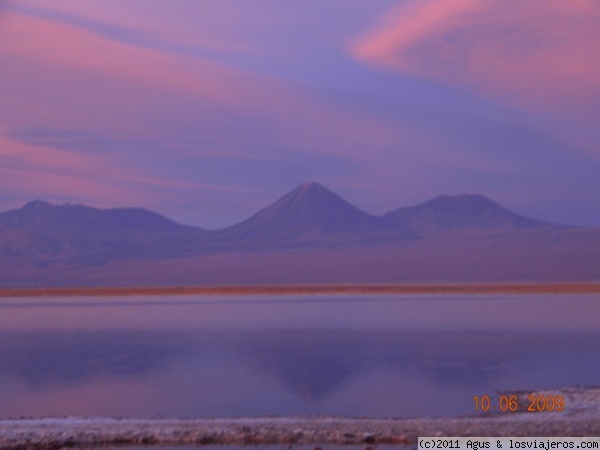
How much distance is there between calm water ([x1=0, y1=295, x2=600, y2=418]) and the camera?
12570 millimetres

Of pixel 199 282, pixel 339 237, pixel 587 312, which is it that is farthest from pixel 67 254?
pixel 587 312

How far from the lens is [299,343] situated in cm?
1930

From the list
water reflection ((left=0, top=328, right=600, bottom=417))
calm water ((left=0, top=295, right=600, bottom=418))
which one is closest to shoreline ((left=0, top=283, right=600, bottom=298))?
calm water ((left=0, top=295, right=600, bottom=418))

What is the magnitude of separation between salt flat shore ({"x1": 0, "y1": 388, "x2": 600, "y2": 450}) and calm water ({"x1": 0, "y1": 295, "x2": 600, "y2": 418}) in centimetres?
100

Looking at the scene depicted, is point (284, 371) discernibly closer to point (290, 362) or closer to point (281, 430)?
point (290, 362)

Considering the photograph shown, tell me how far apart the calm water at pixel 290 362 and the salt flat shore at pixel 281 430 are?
1.00m

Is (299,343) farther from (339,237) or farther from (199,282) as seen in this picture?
(339,237)

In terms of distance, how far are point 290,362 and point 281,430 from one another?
6.13 meters

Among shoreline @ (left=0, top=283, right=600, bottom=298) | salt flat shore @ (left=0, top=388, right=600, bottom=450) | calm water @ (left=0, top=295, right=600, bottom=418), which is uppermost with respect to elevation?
salt flat shore @ (left=0, top=388, right=600, bottom=450)

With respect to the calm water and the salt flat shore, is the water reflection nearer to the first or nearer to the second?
the calm water

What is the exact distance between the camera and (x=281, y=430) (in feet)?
33.7

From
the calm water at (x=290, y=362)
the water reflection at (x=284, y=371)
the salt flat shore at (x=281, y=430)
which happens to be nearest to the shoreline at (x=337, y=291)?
the calm water at (x=290, y=362)

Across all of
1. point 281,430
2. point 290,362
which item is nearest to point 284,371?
point 290,362

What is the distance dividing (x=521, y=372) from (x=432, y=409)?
3265 mm
